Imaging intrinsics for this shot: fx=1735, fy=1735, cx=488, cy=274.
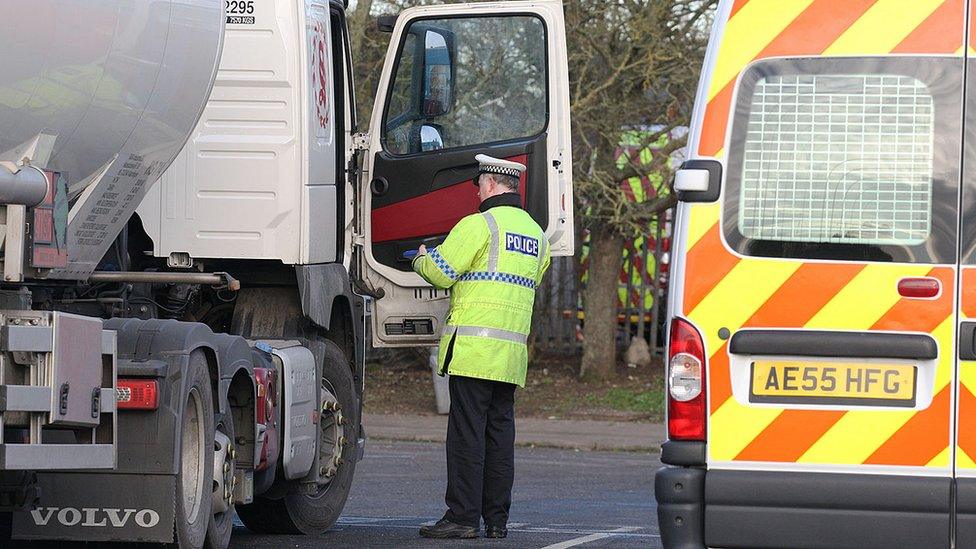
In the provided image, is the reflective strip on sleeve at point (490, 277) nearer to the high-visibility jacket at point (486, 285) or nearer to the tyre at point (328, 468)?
the high-visibility jacket at point (486, 285)

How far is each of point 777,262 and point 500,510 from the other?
3273mm

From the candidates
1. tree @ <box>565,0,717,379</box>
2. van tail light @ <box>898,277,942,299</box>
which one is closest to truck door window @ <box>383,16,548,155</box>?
van tail light @ <box>898,277,942,299</box>

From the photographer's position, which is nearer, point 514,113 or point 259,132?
point 259,132

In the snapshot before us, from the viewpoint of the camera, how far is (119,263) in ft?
25.1

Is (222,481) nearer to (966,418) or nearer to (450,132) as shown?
(450,132)

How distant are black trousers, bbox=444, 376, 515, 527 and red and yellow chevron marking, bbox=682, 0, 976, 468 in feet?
9.59

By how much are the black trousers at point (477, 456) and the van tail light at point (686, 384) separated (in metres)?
2.84

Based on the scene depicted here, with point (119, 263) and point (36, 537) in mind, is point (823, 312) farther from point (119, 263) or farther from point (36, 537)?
point (119, 263)

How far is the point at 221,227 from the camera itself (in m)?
8.08

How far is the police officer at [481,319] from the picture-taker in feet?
26.9

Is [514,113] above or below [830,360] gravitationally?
above

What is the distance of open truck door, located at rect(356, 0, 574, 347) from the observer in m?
8.70

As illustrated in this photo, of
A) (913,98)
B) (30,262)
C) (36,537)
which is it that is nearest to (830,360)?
(913,98)

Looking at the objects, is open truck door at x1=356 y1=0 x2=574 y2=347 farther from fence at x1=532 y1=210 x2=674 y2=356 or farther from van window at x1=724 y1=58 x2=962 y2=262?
fence at x1=532 y1=210 x2=674 y2=356
